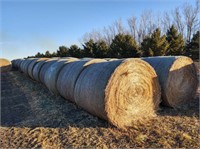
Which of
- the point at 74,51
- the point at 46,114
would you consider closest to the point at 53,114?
the point at 46,114

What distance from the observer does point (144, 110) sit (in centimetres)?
489

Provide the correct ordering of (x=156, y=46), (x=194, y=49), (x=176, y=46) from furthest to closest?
1. (x=176, y=46)
2. (x=194, y=49)
3. (x=156, y=46)

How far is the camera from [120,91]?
4508mm

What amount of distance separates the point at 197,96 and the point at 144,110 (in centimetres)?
256

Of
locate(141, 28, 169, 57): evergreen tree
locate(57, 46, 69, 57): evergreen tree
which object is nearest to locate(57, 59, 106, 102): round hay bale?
locate(141, 28, 169, 57): evergreen tree

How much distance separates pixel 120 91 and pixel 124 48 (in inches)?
650

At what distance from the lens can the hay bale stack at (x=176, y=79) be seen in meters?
5.53

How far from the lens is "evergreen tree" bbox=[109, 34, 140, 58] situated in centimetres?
1992

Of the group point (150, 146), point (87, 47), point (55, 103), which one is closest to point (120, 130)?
point (150, 146)

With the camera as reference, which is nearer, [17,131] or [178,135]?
[178,135]

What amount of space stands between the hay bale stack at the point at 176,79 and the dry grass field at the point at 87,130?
0.29 meters

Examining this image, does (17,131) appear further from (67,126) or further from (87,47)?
(87,47)

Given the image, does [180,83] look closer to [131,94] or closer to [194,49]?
[131,94]

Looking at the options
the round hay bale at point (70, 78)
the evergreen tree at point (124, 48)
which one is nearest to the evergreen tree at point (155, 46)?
the evergreen tree at point (124, 48)
